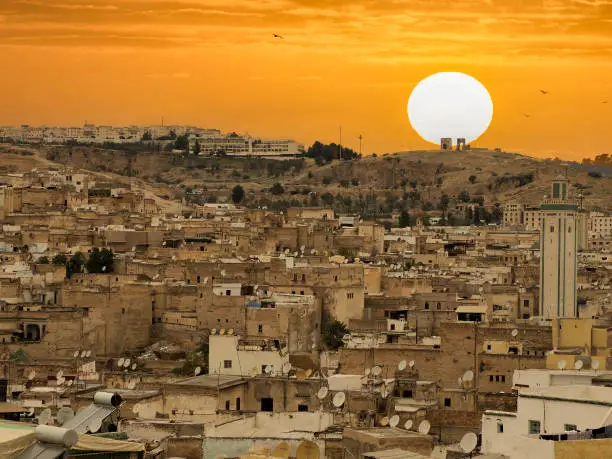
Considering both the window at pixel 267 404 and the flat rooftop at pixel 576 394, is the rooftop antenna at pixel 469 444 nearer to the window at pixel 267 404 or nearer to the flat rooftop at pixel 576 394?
the flat rooftop at pixel 576 394

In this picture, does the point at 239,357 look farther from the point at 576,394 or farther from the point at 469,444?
the point at 576,394

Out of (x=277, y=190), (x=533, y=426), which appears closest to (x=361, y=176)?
(x=277, y=190)

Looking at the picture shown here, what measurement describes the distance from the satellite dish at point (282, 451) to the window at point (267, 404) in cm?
512

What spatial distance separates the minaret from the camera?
29.7m

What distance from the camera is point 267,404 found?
18.5 m

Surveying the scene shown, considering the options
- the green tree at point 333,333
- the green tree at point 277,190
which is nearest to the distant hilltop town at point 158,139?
the green tree at point 277,190

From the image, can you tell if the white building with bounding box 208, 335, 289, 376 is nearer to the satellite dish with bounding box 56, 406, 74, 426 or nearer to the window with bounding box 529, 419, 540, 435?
the window with bounding box 529, 419, 540, 435

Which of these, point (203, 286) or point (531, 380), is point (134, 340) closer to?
point (203, 286)

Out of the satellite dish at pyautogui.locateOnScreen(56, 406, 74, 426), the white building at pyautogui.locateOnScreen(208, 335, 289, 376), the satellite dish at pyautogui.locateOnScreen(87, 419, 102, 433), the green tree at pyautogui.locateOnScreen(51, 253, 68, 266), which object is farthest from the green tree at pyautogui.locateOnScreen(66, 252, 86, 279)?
the satellite dish at pyautogui.locateOnScreen(87, 419, 102, 433)

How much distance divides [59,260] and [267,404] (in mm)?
16185

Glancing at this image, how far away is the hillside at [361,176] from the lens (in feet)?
258

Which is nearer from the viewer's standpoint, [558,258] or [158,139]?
[558,258]

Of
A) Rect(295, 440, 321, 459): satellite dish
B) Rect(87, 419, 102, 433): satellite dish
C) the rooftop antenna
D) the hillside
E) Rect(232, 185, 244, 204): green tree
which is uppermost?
the hillside

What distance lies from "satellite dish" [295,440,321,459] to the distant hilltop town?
258 ft
